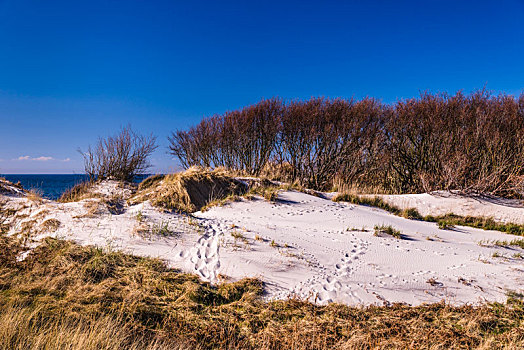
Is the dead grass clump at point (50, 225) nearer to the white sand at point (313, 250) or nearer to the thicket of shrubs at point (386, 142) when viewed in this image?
the white sand at point (313, 250)

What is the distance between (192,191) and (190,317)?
19.1 ft

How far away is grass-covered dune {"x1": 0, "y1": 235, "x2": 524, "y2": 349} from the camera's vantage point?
2902 millimetres

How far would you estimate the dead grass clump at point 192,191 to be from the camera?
8055mm

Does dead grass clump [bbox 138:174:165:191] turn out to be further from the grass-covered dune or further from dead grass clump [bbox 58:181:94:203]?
the grass-covered dune

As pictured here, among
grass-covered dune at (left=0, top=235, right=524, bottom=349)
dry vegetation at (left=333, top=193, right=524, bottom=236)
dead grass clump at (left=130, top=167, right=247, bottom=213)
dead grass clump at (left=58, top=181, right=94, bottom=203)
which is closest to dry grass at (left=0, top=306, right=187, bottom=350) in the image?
grass-covered dune at (left=0, top=235, right=524, bottom=349)

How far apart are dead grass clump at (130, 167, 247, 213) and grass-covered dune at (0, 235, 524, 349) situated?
363cm

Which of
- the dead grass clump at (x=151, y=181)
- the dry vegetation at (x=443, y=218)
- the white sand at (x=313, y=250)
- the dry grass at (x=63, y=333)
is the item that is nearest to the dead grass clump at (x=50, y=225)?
the white sand at (x=313, y=250)

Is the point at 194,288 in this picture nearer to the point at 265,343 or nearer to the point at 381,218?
the point at 265,343

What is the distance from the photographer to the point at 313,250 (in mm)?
5480

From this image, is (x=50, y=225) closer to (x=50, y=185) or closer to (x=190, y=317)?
(x=190, y=317)

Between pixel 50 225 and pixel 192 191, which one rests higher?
pixel 192 191

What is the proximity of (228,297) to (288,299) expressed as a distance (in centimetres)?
84

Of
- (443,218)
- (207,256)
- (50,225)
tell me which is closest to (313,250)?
(207,256)

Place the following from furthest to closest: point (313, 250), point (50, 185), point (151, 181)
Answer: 1. point (50, 185)
2. point (151, 181)
3. point (313, 250)
